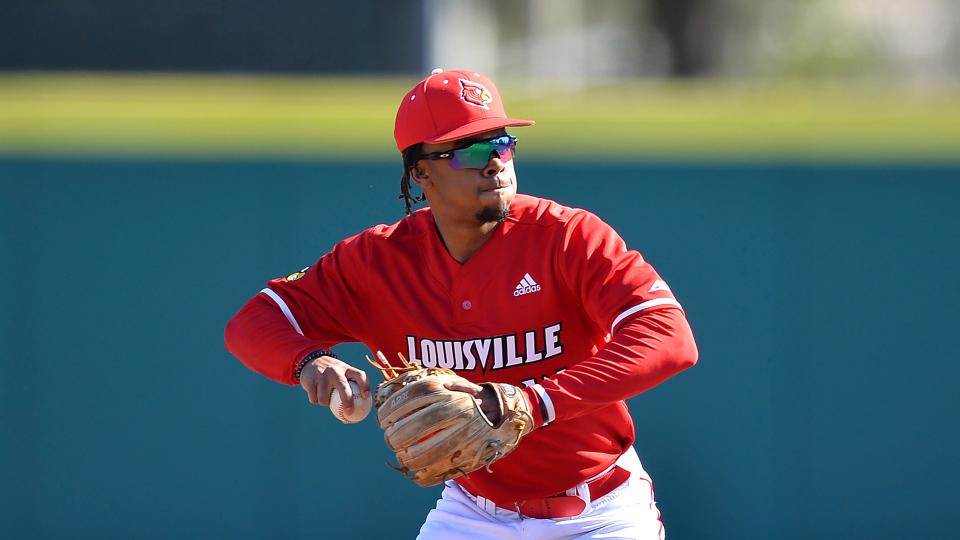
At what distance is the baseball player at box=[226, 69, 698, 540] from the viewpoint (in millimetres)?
3273

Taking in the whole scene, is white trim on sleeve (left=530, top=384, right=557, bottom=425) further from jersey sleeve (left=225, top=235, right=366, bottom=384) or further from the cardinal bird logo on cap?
the cardinal bird logo on cap

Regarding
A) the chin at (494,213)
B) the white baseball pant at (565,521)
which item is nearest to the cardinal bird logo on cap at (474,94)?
the chin at (494,213)

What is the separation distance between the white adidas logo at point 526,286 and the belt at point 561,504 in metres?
0.53

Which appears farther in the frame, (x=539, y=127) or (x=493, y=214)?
(x=539, y=127)

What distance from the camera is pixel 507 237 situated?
3.36 meters

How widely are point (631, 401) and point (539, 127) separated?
125 cm

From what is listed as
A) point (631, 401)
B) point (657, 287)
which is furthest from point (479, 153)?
point (631, 401)

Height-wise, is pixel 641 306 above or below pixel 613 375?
above

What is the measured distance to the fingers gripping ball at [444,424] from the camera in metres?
2.86

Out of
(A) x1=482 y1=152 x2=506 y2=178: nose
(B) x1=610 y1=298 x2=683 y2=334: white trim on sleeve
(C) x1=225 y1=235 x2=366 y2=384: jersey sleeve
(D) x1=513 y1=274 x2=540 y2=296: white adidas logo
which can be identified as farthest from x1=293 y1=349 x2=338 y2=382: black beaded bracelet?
(B) x1=610 y1=298 x2=683 y2=334: white trim on sleeve

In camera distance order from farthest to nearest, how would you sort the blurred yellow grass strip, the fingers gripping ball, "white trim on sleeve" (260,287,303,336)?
the blurred yellow grass strip → "white trim on sleeve" (260,287,303,336) → the fingers gripping ball

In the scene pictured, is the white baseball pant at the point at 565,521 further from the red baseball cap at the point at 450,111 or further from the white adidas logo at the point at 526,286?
the red baseball cap at the point at 450,111

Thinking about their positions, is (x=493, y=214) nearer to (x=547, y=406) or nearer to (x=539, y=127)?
(x=547, y=406)

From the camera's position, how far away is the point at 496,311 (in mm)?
3328
